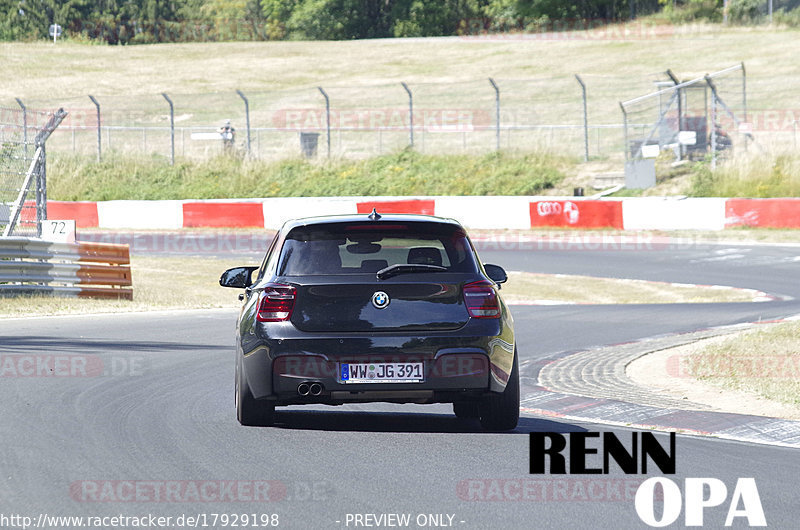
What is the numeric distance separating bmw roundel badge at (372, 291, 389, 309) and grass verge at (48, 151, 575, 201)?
30.4m

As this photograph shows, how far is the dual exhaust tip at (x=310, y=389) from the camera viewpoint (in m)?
8.33

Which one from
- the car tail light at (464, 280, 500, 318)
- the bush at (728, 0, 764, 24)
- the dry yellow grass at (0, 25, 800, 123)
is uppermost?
the bush at (728, 0, 764, 24)

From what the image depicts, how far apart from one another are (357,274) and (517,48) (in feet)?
236

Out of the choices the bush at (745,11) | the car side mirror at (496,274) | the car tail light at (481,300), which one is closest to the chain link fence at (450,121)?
the bush at (745,11)

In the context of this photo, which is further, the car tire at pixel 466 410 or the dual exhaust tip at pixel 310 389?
the car tire at pixel 466 410

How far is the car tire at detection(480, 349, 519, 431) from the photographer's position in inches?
344

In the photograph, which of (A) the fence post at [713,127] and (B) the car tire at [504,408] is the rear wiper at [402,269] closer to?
(B) the car tire at [504,408]

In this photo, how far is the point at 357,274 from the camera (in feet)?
27.8

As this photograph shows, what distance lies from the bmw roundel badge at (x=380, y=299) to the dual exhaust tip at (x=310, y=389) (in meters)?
0.62

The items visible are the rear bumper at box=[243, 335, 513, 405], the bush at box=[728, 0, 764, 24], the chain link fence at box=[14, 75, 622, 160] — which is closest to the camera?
the rear bumper at box=[243, 335, 513, 405]

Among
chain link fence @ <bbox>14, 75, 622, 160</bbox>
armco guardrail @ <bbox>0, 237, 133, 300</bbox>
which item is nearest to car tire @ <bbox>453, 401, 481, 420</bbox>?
armco guardrail @ <bbox>0, 237, 133, 300</bbox>

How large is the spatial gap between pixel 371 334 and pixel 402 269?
0.49 meters

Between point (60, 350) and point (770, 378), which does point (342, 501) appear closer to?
point (770, 378)

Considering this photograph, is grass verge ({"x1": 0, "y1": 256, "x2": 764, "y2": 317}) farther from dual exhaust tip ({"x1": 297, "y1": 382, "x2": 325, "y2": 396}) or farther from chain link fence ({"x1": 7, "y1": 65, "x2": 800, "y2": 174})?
chain link fence ({"x1": 7, "y1": 65, "x2": 800, "y2": 174})
